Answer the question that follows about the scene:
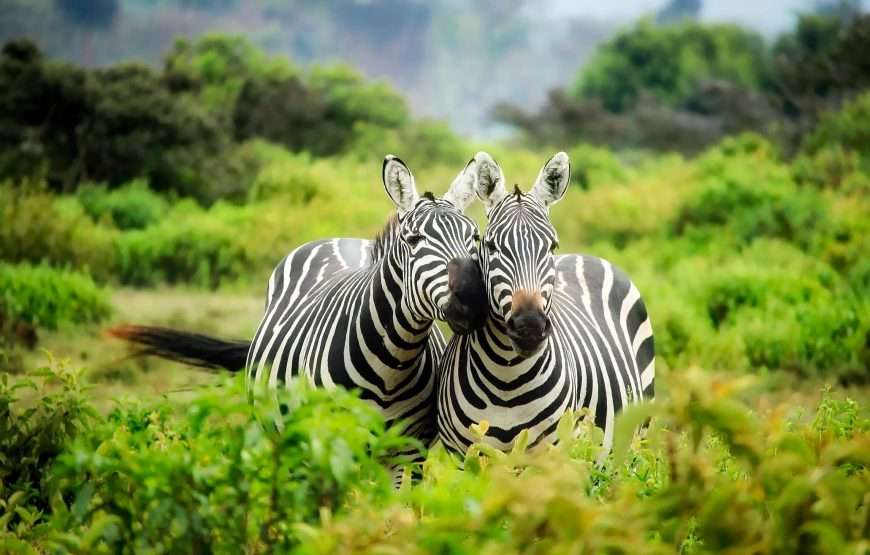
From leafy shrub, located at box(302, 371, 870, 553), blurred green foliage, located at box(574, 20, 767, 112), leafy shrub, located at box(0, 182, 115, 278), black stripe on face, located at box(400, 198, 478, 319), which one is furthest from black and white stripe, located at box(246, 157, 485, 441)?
blurred green foliage, located at box(574, 20, 767, 112)

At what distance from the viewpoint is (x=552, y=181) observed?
397cm

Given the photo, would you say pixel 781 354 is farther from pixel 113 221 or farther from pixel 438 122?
pixel 438 122

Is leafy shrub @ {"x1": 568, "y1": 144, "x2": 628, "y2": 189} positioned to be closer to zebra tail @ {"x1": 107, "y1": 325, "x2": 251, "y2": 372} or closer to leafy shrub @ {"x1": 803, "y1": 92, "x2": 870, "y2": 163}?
leafy shrub @ {"x1": 803, "y1": 92, "x2": 870, "y2": 163}

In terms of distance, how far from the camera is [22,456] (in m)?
3.89

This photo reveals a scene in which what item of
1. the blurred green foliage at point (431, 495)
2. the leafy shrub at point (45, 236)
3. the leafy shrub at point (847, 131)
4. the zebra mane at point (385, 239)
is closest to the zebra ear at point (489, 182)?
the zebra mane at point (385, 239)

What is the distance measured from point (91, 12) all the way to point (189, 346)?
33.6 meters

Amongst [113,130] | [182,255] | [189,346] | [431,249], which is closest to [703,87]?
[113,130]

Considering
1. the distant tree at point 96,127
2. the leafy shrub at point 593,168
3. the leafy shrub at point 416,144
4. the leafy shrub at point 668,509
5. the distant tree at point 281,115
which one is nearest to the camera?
the leafy shrub at point 668,509

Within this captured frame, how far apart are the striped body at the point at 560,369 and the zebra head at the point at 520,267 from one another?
0.50 feet

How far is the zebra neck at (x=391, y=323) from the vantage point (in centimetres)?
382

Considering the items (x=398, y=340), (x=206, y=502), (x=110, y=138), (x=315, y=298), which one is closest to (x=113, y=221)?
(x=110, y=138)

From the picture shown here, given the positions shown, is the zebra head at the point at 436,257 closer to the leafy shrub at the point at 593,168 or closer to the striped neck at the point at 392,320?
the striped neck at the point at 392,320

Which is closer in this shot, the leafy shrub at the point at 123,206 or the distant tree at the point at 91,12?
the leafy shrub at the point at 123,206

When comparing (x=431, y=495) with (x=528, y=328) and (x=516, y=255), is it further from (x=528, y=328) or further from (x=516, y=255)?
(x=516, y=255)
